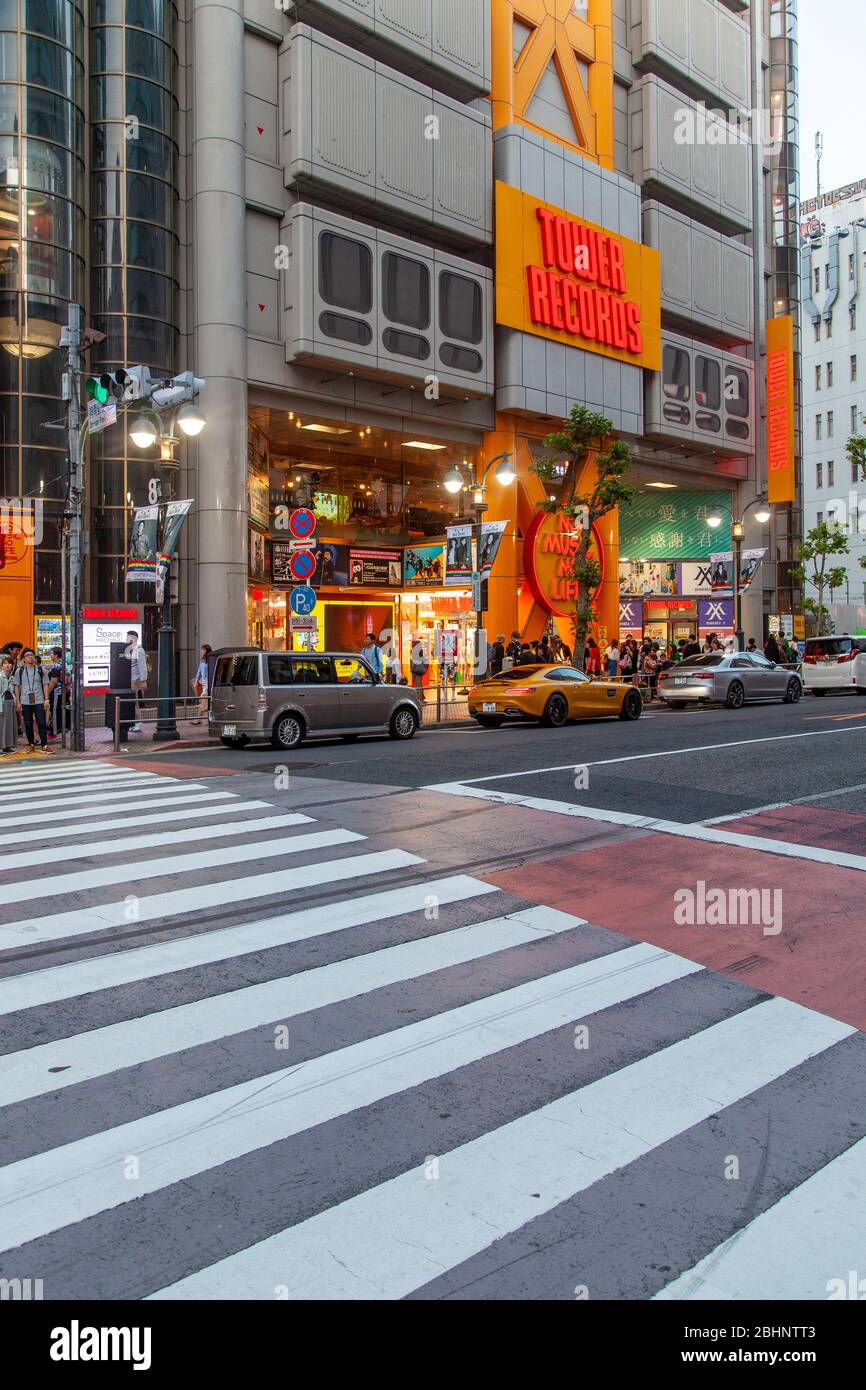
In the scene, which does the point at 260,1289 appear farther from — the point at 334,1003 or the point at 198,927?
the point at 198,927

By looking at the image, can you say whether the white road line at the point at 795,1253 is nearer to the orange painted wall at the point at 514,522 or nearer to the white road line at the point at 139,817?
the white road line at the point at 139,817

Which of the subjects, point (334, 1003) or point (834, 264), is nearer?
point (334, 1003)

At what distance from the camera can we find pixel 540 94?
38.1 metres

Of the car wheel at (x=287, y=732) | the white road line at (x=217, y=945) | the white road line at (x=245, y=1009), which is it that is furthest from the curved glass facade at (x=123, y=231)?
the white road line at (x=245, y=1009)

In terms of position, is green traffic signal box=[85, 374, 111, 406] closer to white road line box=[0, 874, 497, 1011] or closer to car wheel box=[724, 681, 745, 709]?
white road line box=[0, 874, 497, 1011]

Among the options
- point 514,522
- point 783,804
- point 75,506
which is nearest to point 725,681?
point 514,522

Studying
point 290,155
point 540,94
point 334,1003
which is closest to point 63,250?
point 290,155

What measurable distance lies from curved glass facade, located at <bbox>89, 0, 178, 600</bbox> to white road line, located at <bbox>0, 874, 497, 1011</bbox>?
23769 mm

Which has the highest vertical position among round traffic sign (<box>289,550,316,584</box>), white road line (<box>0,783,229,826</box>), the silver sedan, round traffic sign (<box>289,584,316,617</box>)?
round traffic sign (<box>289,550,316,584</box>)

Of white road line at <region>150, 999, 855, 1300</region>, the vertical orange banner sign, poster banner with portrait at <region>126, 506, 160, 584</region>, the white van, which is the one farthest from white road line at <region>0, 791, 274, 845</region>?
the vertical orange banner sign

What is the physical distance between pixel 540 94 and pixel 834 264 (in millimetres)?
51217

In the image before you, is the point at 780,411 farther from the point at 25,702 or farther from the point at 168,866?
the point at 168,866

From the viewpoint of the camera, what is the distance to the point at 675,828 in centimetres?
1023

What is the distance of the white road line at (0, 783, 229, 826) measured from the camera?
1120 cm
